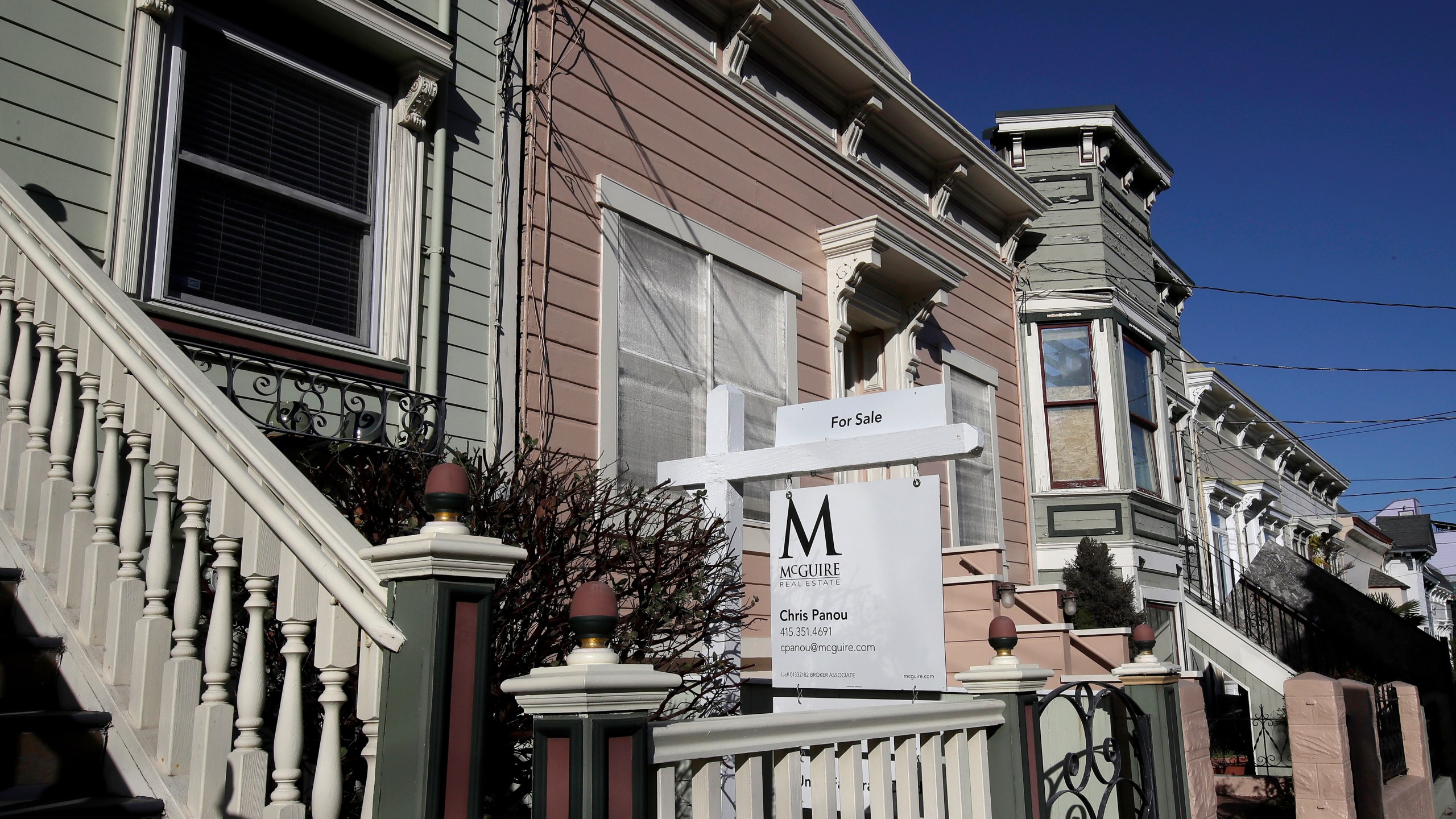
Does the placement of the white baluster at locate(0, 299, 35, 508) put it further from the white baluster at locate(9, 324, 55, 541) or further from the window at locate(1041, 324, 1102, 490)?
the window at locate(1041, 324, 1102, 490)

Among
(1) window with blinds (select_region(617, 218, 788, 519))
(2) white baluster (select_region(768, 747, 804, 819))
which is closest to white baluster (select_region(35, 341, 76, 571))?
(2) white baluster (select_region(768, 747, 804, 819))

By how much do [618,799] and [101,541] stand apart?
6.13 ft

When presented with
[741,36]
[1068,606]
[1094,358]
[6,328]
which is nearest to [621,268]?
[741,36]

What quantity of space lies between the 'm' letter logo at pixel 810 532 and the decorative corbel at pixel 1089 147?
1077 cm

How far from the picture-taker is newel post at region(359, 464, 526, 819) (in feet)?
7.70

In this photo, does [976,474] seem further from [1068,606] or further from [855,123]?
[855,123]

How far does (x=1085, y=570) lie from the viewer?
40.4 feet

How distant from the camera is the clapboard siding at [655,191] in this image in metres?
6.98

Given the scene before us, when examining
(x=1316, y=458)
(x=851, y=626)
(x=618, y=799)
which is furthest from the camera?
(x=1316, y=458)

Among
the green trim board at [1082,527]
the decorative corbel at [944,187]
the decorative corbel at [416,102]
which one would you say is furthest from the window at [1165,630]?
the decorative corbel at [416,102]

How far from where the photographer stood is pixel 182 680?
283 cm

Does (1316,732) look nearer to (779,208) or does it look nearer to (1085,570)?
(1085,570)

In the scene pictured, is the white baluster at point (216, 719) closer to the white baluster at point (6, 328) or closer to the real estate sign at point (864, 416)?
the white baluster at point (6, 328)

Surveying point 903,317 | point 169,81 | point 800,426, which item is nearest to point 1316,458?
point 903,317
